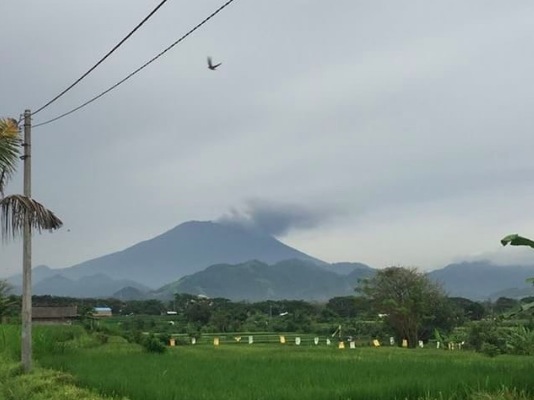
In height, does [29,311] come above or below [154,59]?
below

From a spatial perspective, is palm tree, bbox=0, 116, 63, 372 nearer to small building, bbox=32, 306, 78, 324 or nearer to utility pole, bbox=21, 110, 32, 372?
utility pole, bbox=21, 110, 32, 372

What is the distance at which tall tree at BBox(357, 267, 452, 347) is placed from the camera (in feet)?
117

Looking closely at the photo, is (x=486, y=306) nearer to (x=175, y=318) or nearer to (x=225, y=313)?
(x=225, y=313)

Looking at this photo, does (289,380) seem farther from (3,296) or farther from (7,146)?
(3,296)

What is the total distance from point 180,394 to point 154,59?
17.2 ft

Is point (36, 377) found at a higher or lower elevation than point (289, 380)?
higher

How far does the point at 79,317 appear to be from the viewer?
49.1 meters

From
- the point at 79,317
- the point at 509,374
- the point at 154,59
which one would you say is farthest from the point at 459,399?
the point at 79,317

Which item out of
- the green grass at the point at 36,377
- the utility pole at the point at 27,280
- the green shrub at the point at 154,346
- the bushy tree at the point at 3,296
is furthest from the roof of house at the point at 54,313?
the utility pole at the point at 27,280

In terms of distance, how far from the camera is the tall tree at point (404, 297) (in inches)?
1401

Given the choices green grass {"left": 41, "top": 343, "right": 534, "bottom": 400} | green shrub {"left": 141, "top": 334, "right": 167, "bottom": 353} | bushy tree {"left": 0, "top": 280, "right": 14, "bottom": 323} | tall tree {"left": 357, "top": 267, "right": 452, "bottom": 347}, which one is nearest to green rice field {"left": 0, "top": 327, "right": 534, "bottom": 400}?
green grass {"left": 41, "top": 343, "right": 534, "bottom": 400}

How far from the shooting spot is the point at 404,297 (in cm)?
3631

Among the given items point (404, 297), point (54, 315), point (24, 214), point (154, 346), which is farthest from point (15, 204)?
point (54, 315)

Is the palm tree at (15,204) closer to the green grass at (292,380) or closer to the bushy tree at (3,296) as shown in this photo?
the green grass at (292,380)
